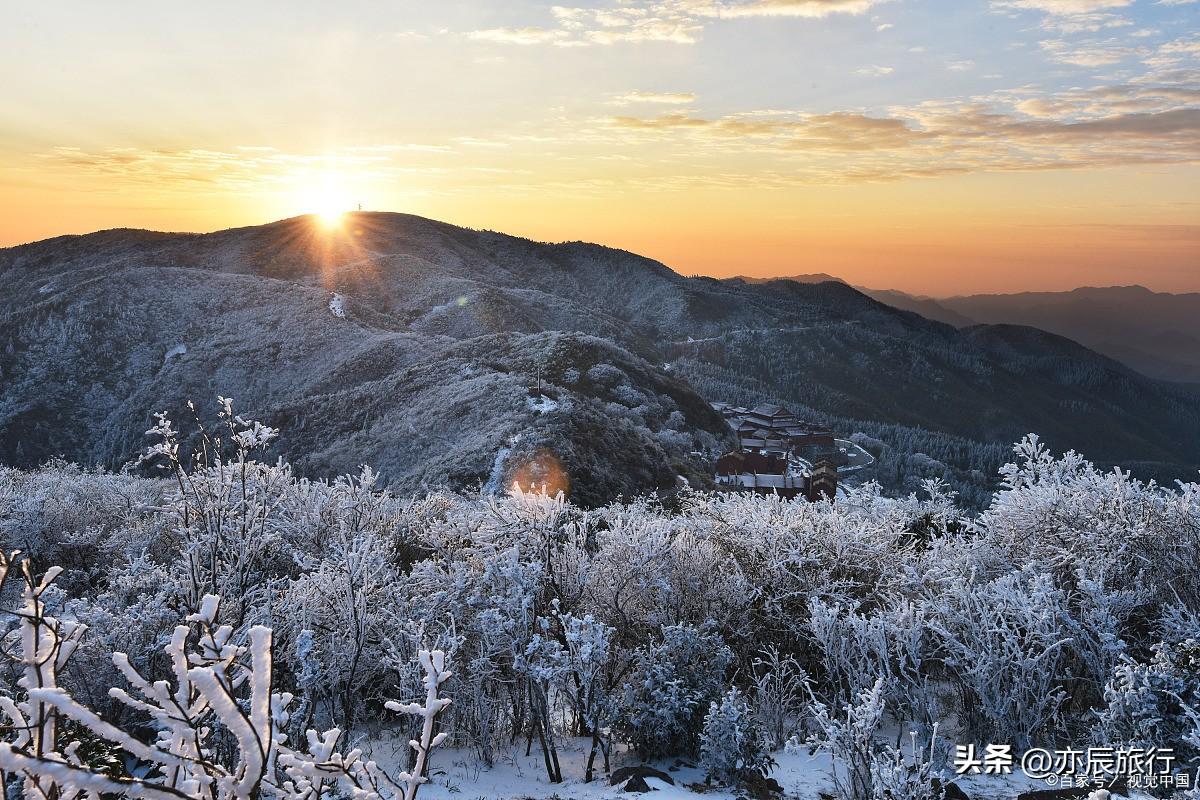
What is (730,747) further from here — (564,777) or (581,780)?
(564,777)

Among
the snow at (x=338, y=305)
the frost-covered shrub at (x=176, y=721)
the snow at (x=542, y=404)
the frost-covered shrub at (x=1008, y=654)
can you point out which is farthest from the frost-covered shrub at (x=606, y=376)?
the frost-covered shrub at (x=176, y=721)

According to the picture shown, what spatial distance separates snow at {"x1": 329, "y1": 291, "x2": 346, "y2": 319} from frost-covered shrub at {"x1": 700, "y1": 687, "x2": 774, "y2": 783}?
7788 centimetres

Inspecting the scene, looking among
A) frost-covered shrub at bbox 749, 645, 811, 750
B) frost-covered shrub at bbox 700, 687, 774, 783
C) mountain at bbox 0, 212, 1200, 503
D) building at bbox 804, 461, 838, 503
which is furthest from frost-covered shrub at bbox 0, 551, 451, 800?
building at bbox 804, 461, 838, 503

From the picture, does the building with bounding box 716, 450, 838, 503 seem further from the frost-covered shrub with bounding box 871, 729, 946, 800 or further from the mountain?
the frost-covered shrub with bounding box 871, 729, 946, 800

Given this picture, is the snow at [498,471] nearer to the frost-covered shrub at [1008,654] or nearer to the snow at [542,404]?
the snow at [542,404]

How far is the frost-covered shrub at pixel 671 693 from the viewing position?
372 inches

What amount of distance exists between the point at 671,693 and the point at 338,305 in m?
83.4

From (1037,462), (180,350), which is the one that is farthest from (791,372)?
(1037,462)

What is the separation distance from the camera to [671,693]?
946cm

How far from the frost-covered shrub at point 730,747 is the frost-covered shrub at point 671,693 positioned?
1.58ft

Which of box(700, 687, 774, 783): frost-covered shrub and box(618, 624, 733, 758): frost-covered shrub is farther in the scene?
box(618, 624, 733, 758): frost-covered shrub

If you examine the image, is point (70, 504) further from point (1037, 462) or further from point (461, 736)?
point (1037, 462)

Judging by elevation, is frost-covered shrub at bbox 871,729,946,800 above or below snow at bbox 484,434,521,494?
above

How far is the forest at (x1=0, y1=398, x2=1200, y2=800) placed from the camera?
887 centimetres
